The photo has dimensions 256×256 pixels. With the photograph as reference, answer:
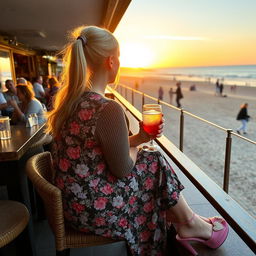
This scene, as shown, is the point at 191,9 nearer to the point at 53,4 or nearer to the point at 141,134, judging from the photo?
the point at 53,4

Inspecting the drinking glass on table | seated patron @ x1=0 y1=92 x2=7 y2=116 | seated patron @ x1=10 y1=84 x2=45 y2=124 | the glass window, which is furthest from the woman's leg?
the glass window

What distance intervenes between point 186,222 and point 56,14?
4850mm

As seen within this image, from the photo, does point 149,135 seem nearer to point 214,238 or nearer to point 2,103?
point 214,238

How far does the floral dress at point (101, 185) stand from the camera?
38.8 inches

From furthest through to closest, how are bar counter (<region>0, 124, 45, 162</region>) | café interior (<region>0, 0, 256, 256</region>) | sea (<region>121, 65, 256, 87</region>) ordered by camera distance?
sea (<region>121, 65, 256, 87</region>), bar counter (<region>0, 124, 45, 162</region>), café interior (<region>0, 0, 256, 256</region>)

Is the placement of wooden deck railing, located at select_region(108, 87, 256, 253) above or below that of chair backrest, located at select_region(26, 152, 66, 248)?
below

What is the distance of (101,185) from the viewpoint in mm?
1001

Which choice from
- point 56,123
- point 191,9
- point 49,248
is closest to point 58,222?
point 56,123

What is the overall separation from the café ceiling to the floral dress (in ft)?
9.11

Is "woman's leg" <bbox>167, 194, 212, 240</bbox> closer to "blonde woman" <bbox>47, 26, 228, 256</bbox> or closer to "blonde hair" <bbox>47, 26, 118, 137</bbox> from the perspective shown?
"blonde woman" <bbox>47, 26, 228, 256</bbox>

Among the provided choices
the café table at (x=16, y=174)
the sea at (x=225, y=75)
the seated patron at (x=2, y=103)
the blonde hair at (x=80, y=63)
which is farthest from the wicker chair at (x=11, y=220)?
the sea at (x=225, y=75)

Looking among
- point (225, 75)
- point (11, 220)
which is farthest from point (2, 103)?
point (225, 75)

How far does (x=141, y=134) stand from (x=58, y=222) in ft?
1.77

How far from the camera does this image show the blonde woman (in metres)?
0.96
